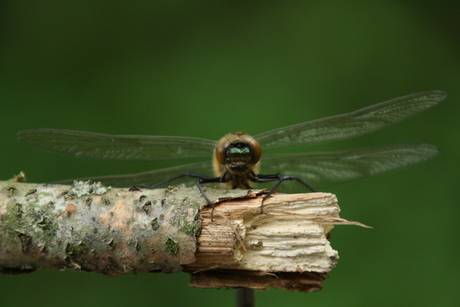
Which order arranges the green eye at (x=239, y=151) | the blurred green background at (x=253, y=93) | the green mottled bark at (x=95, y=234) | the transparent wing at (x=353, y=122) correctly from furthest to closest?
1. the blurred green background at (x=253, y=93)
2. the transparent wing at (x=353, y=122)
3. the green eye at (x=239, y=151)
4. the green mottled bark at (x=95, y=234)

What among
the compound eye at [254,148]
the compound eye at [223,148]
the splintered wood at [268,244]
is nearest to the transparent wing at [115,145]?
the compound eye at [223,148]

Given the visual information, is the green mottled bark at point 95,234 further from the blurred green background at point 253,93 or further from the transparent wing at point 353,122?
the blurred green background at point 253,93

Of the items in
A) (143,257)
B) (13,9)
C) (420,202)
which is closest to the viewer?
(143,257)

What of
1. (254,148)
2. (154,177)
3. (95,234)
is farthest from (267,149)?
(95,234)

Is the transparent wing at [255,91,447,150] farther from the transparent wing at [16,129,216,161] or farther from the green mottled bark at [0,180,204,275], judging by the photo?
the green mottled bark at [0,180,204,275]

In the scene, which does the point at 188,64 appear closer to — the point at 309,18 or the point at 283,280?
the point at 309,18

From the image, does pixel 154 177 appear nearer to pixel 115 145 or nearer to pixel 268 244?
pixel 115 145

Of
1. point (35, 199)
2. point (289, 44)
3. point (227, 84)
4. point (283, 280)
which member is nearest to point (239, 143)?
point (283, 280)
